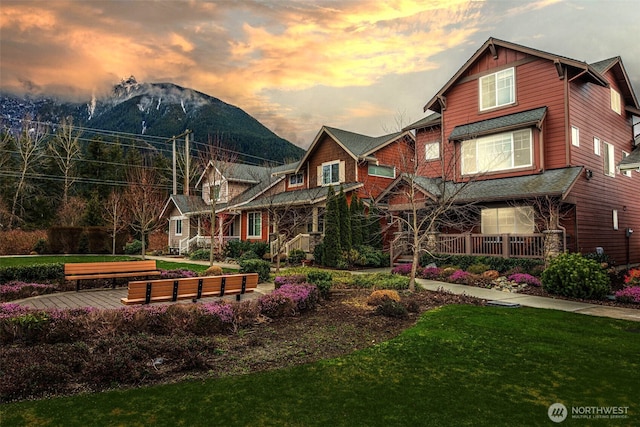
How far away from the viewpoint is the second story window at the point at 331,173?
1079 inches

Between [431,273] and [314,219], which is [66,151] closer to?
[314,219]

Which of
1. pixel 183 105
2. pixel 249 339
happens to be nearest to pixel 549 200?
pixel 249 339

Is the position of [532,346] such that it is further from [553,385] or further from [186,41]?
[186,41]

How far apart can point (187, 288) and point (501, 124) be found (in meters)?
16.5

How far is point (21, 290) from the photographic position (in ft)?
36.8

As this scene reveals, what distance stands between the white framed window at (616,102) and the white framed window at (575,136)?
219 inches

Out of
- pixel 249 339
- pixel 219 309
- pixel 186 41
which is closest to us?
pixel 249 339

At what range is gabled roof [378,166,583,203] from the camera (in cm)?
1576

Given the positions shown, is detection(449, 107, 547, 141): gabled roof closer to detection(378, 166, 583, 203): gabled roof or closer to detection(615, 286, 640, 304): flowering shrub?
detection(378, 166, 583, 203): gabled roof

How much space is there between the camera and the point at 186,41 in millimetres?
17172

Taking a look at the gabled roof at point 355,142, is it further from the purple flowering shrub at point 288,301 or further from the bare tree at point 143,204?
the purple flowering shrub at point 288,301

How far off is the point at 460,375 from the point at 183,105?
138422 mm

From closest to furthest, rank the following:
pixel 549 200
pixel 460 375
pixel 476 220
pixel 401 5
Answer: pixel 460 375 → pixel 401 5 → pixel 549 200 → pixel 476 220

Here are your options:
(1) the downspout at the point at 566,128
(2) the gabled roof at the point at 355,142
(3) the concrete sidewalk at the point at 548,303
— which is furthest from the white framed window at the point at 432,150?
(3) the concrete sidewalk at the point at 548,303
